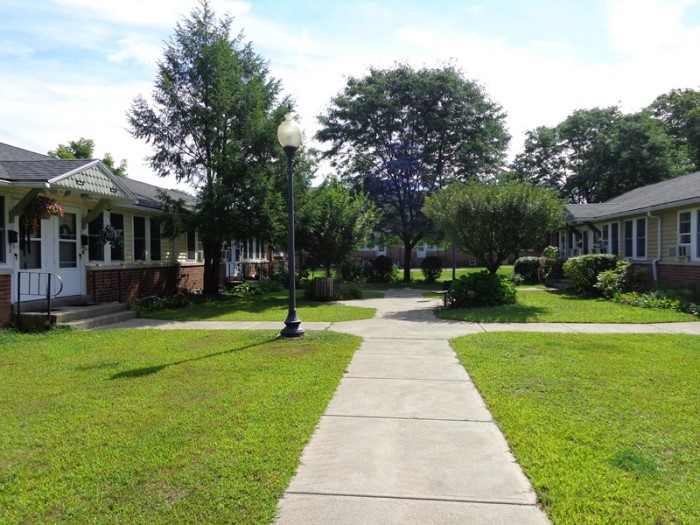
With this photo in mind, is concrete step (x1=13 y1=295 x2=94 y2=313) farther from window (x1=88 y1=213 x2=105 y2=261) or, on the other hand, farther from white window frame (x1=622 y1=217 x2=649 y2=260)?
white window frame (x1=622 y1=217 x2=649 y2=260)

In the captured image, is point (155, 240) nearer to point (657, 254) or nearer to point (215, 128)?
point (215, 128)

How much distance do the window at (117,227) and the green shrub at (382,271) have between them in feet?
48.3

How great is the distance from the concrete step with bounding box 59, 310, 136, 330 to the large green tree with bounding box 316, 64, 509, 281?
49.7 feet

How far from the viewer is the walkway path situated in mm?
2771

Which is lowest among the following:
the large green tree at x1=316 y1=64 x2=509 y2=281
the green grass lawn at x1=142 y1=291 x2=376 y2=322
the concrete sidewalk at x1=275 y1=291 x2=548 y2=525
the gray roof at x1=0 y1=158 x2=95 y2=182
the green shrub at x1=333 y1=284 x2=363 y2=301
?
the concrete sidewalk at x1=275 y1=291 x2=548 y2=525

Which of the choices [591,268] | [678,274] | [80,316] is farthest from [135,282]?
[678,274]

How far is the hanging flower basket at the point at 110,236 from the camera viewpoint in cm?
1220

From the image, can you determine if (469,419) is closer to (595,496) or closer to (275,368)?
(595,496)

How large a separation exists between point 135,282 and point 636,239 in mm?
17041

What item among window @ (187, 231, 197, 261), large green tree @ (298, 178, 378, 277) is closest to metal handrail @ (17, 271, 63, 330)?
window @ (187, 231, 197, 261)

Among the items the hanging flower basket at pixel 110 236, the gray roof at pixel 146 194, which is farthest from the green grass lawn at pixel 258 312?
the gray roof at pixel 146 194

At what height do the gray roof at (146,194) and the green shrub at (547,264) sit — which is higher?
the gray roof at (146,194)

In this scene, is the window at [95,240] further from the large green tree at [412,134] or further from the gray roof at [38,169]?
the large green tree at [412,134]

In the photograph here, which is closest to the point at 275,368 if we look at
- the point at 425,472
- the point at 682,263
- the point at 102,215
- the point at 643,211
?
the point at 425,472
